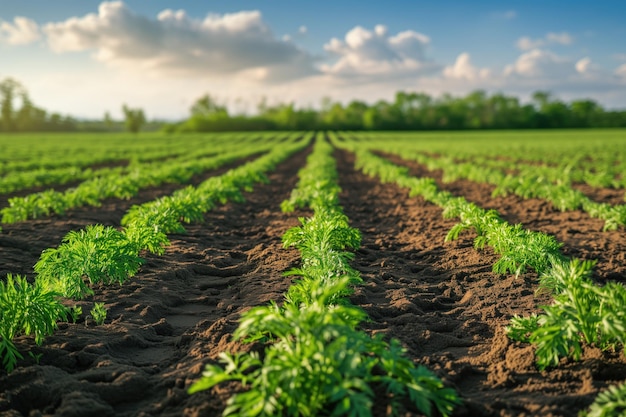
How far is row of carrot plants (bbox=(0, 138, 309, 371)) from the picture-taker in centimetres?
424

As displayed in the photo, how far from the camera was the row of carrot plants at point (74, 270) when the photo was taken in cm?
424

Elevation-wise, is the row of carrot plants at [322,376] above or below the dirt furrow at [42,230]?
above

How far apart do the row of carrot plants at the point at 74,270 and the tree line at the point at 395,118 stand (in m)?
97.7

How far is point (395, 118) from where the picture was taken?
11569 cm

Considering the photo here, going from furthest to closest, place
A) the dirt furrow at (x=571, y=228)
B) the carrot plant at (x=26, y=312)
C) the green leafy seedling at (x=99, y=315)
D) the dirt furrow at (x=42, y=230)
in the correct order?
the dirt furrow at (x=42, y=230) < the dirt furrow at (x=571, y=228) < the green leafy seedling at (x=99, y=315) < the carrot plant at (x=26, y=312)

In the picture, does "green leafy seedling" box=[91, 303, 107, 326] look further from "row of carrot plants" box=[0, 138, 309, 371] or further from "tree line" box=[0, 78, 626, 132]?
"tree line" box=[0, 78, 626, 132]

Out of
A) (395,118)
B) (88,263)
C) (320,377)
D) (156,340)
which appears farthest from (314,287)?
(395,118)

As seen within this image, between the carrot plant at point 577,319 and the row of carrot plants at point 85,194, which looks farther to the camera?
the row of carrot plants at point 85,194

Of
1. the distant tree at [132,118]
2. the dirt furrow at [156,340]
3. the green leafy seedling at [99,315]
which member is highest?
the distant tree at [132,118]

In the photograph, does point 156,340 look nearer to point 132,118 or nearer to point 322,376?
point 322,376

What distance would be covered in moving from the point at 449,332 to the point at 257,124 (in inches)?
4122

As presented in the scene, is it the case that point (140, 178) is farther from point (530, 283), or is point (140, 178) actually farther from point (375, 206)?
point (530, 283)

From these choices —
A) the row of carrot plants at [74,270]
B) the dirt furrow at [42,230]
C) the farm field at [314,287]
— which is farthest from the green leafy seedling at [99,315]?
the dirt furrow at [42,230]

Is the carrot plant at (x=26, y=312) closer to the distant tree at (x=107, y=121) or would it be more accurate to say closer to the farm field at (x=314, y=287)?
the farm field at (x=314, y=287)
